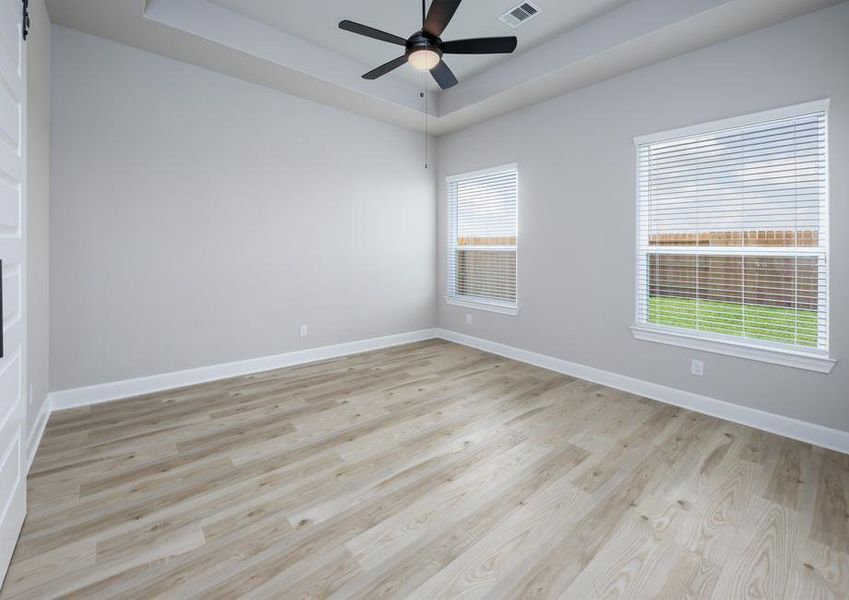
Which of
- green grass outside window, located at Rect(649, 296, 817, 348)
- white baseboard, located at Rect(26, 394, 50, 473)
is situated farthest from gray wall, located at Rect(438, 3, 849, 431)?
white baseboard, located at Rect(26, 394, 50, 473)

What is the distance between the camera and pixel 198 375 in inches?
146

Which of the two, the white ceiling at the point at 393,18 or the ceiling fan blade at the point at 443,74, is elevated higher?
the white ceiling at the point at 393,18

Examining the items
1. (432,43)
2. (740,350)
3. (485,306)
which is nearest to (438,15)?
(432,43)

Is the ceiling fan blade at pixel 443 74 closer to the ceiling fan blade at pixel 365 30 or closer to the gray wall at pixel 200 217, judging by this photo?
the ceiling fan blade at pixel 365 30

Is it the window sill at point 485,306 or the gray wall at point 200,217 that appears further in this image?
the window sill at point 485,306

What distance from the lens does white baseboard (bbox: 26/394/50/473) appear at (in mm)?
2325

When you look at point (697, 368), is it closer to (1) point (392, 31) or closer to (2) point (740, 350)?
(2) point (740, 350)

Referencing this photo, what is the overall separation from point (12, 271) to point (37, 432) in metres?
1.59

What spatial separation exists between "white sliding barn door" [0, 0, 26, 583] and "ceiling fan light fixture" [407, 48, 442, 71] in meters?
2.00

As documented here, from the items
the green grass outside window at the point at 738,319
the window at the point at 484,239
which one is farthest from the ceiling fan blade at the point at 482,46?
the green grass outside window at the point at 738,319

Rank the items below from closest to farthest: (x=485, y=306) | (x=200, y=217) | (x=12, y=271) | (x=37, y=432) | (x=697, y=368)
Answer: (x=12, y=271) → (x=37, y=432) → (x=697, y=368) → (x=200, y=217) → (x=485, y=306)

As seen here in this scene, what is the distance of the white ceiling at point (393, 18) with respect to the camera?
3.12 metres

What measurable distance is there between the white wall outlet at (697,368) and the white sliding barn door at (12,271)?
13.3 feet

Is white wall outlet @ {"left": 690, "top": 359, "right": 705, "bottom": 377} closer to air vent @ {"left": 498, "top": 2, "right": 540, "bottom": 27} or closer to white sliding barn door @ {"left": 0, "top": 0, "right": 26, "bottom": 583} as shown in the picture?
air vent @ {"left": 498, "top": 2, "right": 540, "bottom": 27}
